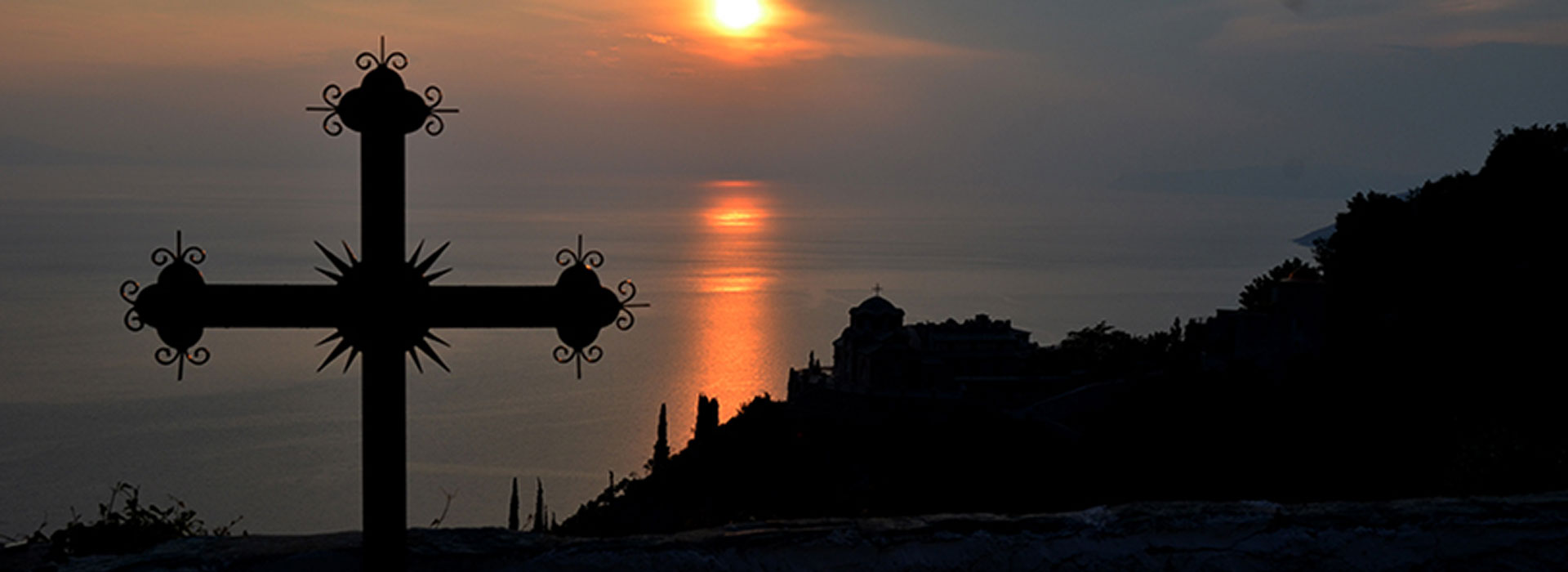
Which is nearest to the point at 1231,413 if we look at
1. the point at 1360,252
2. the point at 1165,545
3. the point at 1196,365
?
the point at 1360,252

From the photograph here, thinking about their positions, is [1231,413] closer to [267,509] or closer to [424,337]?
[424,337]

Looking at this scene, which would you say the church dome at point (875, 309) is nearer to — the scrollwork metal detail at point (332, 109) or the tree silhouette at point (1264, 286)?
the tree silhouette at point (1264, 286)

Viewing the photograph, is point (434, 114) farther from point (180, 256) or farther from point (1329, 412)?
point (1329, 412)

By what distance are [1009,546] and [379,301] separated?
164cm

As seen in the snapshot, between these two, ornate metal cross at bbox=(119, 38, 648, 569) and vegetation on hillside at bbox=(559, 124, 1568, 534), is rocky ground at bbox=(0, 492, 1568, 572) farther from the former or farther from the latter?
vegetation on hillside at bbox=(559, 124, 1568, 534)

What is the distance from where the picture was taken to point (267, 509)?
56844 millimetres

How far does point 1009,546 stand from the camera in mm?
3041

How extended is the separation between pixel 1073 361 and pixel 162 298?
166 ft

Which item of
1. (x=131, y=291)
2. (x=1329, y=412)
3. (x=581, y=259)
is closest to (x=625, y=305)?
(x=581, y=259)

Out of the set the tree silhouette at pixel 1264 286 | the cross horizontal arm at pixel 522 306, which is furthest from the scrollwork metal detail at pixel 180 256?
the tree silhouette at pixel 1264 286

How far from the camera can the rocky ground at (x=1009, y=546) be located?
2977 millimetres

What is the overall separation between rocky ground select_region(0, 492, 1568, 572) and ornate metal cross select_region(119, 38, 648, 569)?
0.23 m

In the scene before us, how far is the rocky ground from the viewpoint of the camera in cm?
298

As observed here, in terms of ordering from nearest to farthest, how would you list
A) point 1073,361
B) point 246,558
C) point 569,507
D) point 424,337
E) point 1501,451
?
point 246,558 → point 424,337 → point 1501,451 → point 1073,361 → point 569,507
